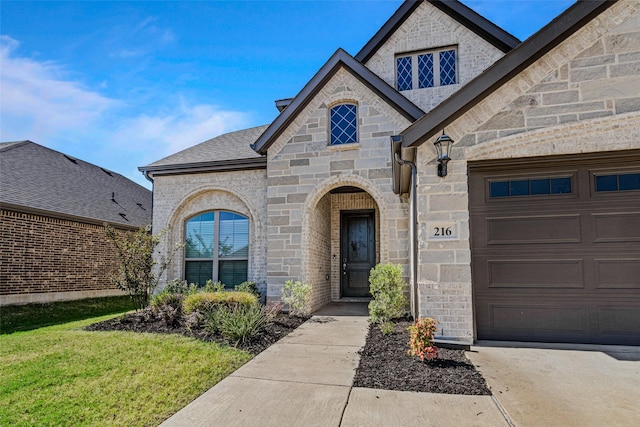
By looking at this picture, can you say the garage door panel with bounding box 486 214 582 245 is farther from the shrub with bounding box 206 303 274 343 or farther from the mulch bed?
the shrub with bounding box 206 303 274 343

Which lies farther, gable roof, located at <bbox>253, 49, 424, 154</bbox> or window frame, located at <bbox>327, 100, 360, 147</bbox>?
window frame, located at <bbox>327, 100, 360, 147</bbox>

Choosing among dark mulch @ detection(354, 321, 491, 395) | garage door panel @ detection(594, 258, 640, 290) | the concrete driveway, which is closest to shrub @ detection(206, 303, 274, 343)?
dark mulch @ detection(354, 321, 491, 395)

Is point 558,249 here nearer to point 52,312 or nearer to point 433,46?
point 433,46

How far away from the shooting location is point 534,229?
4.97 m

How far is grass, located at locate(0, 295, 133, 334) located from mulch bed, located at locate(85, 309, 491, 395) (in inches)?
113

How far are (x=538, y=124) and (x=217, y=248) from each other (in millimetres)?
8670

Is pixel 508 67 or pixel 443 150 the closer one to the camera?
pixel 508 67

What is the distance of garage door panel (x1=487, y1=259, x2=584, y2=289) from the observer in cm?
480

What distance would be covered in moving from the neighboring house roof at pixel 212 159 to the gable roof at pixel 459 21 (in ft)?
14.9

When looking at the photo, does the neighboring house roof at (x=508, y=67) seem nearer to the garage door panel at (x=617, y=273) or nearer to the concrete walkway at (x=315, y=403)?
the garage door panel at (x=617, y=273)

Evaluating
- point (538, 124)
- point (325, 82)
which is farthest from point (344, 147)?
point (538, 124)

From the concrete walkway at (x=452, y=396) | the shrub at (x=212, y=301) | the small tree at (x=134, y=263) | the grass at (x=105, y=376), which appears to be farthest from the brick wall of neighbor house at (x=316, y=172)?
the concrete walkway at (x=452, y=396)

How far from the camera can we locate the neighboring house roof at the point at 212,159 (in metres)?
10.1

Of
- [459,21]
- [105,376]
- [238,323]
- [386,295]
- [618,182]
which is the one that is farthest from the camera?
[459,21]
